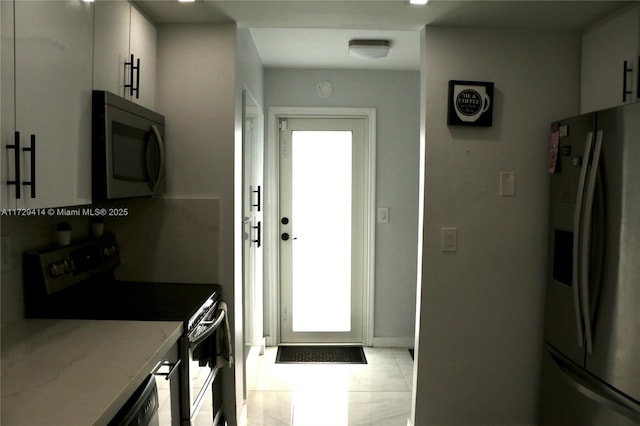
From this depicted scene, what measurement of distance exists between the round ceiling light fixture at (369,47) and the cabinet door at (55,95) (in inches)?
71.1

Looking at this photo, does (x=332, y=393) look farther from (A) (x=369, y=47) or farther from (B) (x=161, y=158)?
(A) (x=369, y=47)

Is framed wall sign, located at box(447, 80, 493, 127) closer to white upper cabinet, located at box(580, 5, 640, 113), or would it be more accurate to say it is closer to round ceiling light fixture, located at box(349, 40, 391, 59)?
white upper cabinet, located at box(580, 5, 640, 113)

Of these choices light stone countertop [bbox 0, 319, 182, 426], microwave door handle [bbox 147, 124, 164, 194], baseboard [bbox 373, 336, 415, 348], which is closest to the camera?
light stone countertop [bbox 0, 319, 182, 426]

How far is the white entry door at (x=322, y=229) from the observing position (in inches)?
147

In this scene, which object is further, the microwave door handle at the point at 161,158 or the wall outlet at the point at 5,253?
the microwave door handle at the point at 161,158

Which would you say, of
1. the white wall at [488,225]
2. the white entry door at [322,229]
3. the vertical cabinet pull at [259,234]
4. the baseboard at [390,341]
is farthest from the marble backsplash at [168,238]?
the baseboard at [390,341]

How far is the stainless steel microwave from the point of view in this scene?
5.35 ft

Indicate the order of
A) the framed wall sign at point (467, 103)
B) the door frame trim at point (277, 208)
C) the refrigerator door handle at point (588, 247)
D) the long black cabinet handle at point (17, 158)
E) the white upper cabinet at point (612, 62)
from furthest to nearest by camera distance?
the door frame trim at point (277, 208) < the framed wall sign at point (467, 103) < the white upper cabinet at point (612, 62) < the refrigerator door handle at point (588, 247) < the long black cabinet handle at point (17, 158)

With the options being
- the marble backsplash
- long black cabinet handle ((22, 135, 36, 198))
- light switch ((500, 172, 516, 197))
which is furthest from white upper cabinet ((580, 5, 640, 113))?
long black cabinet handle ((22, 135, 36, 198))

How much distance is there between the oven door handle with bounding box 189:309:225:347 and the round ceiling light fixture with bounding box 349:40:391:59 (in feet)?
6.42

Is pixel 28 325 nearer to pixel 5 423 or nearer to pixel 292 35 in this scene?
pixel 5 423

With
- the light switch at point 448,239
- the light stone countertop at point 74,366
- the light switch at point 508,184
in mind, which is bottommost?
the light stone countertop at point 74,366

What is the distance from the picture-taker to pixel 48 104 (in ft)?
4.34

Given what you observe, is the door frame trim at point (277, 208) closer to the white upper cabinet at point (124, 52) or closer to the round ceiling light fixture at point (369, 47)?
the round ceiling light fixture at point (369, 47)
